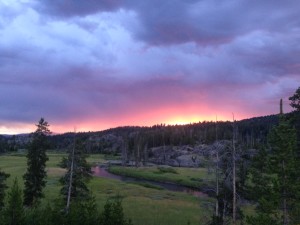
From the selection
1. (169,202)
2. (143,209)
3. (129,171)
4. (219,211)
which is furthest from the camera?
(129,171)

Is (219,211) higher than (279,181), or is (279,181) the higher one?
(279,181)

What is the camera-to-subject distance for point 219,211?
40.8 metres

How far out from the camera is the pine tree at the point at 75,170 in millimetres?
43406

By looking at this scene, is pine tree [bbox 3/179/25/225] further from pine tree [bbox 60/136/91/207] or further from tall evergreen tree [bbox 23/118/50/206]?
tall evergreen tree [bbox 23/118/50/206]

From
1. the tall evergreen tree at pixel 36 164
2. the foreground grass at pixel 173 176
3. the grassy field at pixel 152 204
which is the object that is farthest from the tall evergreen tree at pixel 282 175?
the foreground grass at pixel 173 176

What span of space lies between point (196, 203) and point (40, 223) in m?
43.4

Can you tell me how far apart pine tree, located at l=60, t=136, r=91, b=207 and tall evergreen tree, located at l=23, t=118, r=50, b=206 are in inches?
548

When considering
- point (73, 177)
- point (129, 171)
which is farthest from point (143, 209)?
point (129, 171)

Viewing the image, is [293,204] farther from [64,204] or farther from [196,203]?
[196,203]

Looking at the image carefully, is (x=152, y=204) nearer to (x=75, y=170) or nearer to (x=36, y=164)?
(x=36, y=164)

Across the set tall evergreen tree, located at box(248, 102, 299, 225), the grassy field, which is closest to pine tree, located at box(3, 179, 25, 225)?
the grassy field

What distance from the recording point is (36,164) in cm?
5759

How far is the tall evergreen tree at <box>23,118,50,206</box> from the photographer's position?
187 feet

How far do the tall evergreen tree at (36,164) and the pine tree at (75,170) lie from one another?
13.9 m
